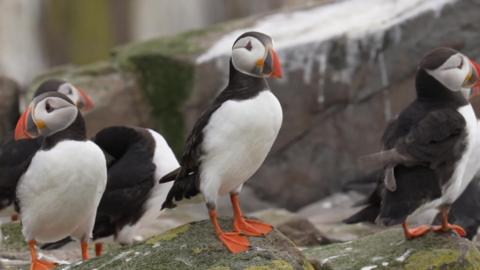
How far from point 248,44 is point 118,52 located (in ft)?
19.3

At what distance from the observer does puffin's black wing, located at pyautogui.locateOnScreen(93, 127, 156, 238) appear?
613 centimetres

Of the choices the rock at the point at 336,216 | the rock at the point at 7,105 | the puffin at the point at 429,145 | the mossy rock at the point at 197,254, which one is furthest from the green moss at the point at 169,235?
the rock at the point at 7,105

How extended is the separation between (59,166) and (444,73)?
1889 mm

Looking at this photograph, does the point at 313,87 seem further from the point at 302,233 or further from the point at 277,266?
the point at 277,266

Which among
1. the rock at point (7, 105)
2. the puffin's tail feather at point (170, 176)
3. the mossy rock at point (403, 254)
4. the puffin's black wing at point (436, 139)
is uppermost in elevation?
the puffin's black wing at point (436, 139)

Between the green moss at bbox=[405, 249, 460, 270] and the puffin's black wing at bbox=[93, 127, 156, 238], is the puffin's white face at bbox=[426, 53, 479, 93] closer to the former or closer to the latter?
the green moss at bbox=[405, 249, 460, 270]

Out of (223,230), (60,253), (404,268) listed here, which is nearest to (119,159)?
(60,253)

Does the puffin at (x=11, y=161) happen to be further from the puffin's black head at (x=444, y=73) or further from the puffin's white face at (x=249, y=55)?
the puffin's black head at (x=444, y=73)

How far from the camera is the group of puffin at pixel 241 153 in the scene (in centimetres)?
504

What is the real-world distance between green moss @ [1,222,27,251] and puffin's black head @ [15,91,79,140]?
5.52 feet

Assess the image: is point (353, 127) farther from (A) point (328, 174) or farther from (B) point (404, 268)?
(B) point (404, 268)

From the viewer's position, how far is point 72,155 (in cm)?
529

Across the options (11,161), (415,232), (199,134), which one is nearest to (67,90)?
(11,161)

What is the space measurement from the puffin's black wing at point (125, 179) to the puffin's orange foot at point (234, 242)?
1.16 metres
